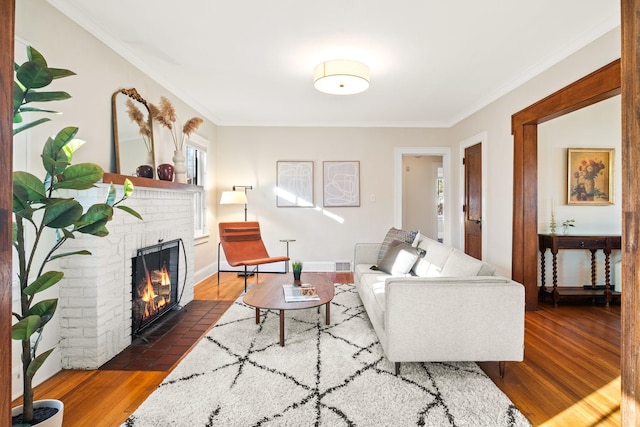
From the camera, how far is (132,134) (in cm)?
292

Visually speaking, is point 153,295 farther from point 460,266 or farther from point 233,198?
point 460,266

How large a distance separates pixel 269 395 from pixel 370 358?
78 cm

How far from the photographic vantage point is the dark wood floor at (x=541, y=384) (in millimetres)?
1700

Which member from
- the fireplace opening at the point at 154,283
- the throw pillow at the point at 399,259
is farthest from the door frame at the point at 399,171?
the fireplace opening at the point at 154,283

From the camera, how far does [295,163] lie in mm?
5258

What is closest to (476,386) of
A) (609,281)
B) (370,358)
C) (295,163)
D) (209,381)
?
(370,358)

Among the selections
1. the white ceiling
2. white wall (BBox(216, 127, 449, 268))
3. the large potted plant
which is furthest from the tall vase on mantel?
the large potted plant

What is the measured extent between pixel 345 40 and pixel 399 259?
204 cm

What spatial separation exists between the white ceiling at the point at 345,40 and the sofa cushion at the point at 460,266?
177 centimetres

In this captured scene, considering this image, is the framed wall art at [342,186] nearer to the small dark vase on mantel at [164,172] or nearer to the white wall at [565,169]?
the white wall at [565,169]

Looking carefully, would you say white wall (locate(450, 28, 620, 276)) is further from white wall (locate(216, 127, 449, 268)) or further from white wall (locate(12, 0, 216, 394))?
white wall (locate(12, 0, 216, 394))

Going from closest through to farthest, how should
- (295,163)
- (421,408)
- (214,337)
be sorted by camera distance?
(421,408)
(214,337)
(295,163)

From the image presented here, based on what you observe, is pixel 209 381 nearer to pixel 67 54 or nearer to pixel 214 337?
pixel 214 337

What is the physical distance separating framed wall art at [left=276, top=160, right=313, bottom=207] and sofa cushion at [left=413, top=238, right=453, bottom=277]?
2477 millimetres
